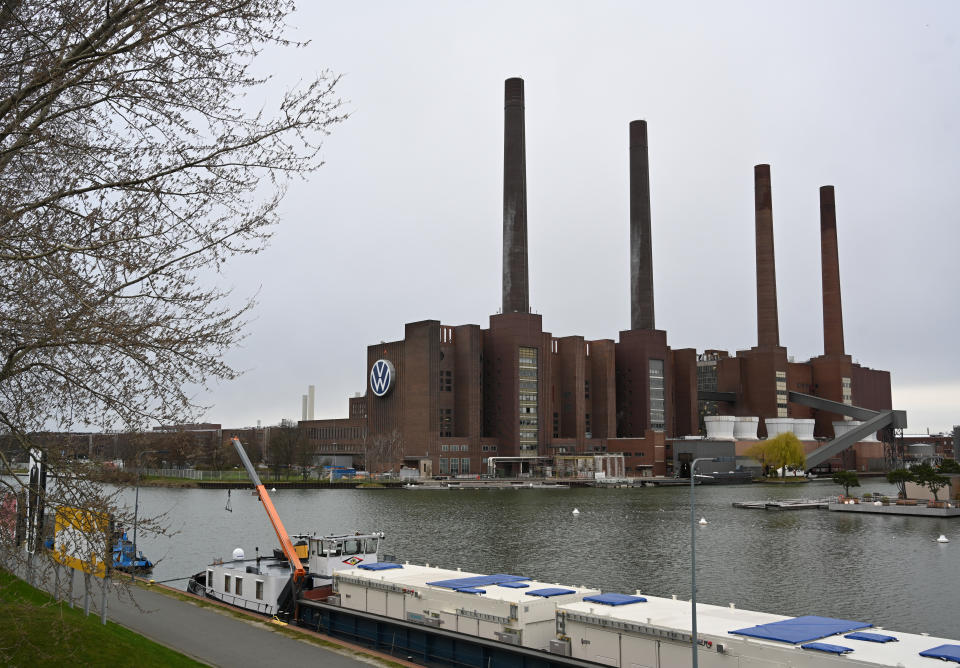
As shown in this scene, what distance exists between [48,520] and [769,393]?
640ft

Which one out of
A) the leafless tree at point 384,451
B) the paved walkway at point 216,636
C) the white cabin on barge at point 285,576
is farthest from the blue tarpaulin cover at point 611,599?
the leafless tree at point 384,451

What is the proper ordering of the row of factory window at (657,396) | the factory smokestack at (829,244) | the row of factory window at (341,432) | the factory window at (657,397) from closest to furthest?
the factory smokestack at (829,244), the row of factory window at (657,396), the factory window at (657,397), the row of factory window at (341,432)

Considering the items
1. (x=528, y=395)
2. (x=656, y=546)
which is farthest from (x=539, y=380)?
(x=656, y=546)

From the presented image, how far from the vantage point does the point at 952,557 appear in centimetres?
6159

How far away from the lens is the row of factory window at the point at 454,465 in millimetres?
162750

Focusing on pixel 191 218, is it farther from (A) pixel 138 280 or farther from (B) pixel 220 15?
(B) pixel 220 15

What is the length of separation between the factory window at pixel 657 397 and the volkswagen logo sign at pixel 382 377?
59005 millimetres

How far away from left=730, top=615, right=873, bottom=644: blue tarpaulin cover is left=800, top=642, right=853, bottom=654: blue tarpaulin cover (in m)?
0.40

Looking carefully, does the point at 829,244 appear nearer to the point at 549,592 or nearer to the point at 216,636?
the point at 549,592

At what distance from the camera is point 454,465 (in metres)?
164

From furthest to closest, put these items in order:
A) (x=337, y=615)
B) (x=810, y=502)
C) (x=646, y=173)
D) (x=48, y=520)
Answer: (x=646, y=173) → (x=810, y=502) → (x=337, y=615) → (x=48, y=520)

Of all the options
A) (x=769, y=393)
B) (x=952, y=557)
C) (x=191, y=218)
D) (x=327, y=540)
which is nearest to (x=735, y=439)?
(x=769, y=393)

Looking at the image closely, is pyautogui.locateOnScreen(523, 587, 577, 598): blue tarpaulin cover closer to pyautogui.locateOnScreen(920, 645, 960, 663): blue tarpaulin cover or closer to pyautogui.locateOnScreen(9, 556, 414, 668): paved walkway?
pyautogui.locateOnScreen(9, 556, 414, 668): paved walkway

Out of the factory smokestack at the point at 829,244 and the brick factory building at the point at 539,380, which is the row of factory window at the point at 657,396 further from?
the factory smokestack at the point at 829,244
